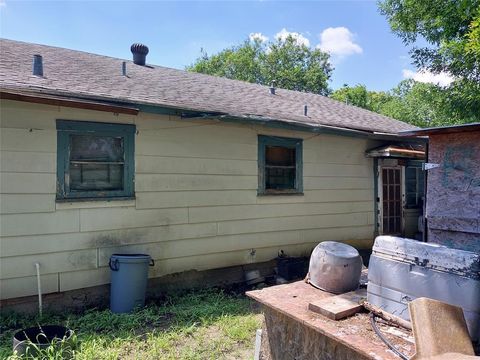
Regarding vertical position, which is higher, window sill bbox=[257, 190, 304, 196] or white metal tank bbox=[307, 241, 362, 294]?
window sill bbox=[257, 190, 304, 196]

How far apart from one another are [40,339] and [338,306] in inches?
113

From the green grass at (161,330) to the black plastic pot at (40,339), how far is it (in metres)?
0.08

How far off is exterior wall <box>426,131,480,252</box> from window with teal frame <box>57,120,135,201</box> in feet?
12.3

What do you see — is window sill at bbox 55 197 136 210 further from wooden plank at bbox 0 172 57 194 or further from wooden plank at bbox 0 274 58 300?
wooden plank at bbox 0 274 58 300

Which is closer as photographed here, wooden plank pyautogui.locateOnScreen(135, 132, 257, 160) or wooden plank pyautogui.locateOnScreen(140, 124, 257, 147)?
wooden plank pyautogui.locateOnScreen(135, 132, 257, 160)

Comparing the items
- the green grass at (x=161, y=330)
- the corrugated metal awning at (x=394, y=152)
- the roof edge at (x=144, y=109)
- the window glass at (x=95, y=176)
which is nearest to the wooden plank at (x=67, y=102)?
the roof edge at (x=144, y=109)

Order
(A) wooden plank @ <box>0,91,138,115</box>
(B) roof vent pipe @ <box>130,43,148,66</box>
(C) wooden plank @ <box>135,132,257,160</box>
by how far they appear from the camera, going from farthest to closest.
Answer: (B) roof vent pipe @ <box>130,43,148,66</box> → (C) wooden plank @ <box>135,132,257,160</box> → (A) wooden plank @ <box>0,91,138,115</box>

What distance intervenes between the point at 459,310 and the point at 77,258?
423 centimetres

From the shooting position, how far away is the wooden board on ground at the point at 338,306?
2545 mm

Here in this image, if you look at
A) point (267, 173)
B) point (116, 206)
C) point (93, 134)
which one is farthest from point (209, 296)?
point (93, 134)

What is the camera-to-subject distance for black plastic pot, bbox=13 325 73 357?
10.1 feet

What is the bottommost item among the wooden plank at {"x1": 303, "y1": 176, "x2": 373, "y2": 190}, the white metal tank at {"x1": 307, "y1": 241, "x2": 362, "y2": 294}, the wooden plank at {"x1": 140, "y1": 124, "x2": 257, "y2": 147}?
the white metal tank at {"x1": 307, "y1": 241, "x2": 362, "y2": 294}

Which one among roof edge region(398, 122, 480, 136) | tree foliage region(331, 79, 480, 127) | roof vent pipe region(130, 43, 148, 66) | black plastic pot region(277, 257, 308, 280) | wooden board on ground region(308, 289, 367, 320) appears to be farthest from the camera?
tree foliage region(331, 79, 480, 127)

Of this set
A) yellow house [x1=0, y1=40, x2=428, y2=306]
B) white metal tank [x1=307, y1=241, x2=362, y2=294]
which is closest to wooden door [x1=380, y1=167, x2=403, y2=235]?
yellow house [x1=0, y1=40, x2=428, y2=306]
